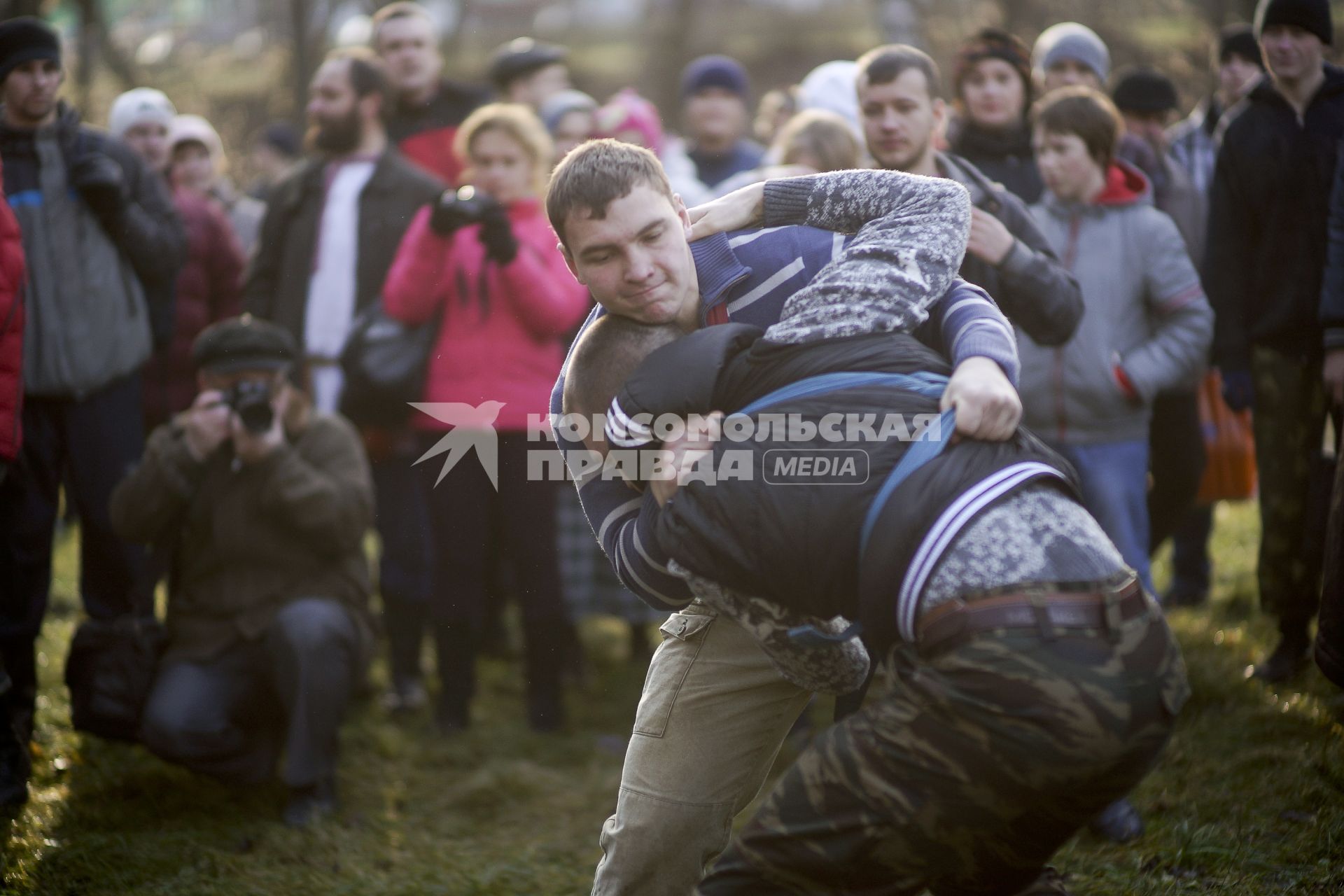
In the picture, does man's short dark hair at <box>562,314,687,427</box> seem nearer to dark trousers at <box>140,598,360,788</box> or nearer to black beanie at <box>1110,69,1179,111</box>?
dark trousers at <box>140,598,360,788</box>

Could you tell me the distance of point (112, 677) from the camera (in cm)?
406

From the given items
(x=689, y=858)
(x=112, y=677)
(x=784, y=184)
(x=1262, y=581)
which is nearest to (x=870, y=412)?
(x=784, y=184)

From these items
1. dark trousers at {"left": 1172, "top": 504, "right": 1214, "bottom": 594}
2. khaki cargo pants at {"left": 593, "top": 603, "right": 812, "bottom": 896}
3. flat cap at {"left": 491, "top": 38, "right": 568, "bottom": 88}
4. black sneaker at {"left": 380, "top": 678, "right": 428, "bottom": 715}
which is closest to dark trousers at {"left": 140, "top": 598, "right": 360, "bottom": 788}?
black sneaker at {"left": 380, "top": 678, "right": 428, "bottom": 715}

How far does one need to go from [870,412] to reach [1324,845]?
7.48 feet

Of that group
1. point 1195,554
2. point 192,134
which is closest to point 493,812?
point 1195,554

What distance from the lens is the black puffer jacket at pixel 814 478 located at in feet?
6.00

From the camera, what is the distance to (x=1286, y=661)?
4.53 m

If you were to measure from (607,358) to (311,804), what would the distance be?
2.51m

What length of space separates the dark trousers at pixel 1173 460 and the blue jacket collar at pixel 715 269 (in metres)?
2.86

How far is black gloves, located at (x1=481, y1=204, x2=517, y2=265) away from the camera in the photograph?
4750 millimetres

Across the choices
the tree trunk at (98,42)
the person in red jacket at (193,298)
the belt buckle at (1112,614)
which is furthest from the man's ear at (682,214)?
the tree trunk at (98,42)

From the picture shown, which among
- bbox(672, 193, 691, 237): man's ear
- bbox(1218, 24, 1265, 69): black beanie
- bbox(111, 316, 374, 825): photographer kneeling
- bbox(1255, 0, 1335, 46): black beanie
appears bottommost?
bbox(111, 316, 374, 825): photographer kneeling

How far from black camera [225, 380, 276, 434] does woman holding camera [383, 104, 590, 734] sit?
845 millimetres

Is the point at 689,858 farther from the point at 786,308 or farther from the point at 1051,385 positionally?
the point at 1051,385
